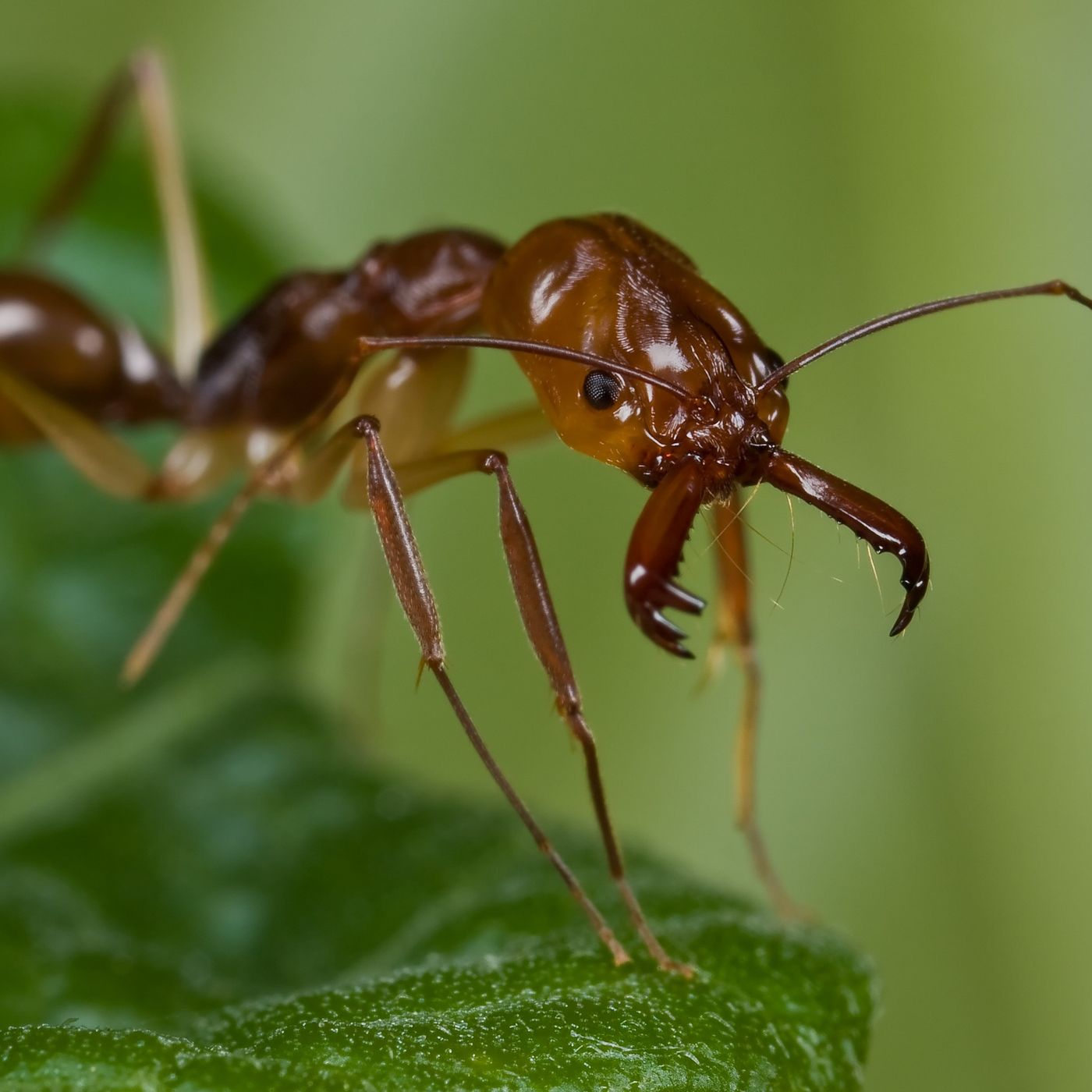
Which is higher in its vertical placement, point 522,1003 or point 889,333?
point 889,333

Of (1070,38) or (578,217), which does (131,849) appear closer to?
(578,217)

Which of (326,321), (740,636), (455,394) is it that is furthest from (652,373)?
(326,321)

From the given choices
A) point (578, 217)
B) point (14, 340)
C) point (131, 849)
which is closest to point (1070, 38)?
point (578, 217)

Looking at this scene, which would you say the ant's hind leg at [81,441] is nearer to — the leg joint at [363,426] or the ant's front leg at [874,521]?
the leg joint at [363,426]

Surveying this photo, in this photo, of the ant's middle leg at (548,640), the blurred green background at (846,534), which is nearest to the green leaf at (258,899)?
the ant's middle leg at (548,640)

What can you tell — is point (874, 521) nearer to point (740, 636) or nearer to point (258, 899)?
point (740, 636)

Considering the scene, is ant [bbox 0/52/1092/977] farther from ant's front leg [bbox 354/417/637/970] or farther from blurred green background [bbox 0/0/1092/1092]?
blurred green background [bbox 0/0/1092/1092]
